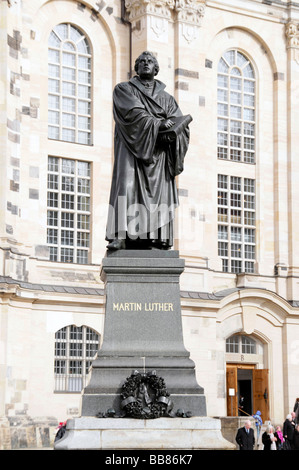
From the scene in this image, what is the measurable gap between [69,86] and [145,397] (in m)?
25.3

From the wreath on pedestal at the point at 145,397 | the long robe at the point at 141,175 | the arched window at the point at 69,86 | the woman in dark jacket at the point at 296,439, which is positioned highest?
the arched window at the point at 69,86

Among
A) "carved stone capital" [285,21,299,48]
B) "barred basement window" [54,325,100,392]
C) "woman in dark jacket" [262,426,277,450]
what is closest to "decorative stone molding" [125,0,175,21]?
"carved stone capital" [285,21,299,48]

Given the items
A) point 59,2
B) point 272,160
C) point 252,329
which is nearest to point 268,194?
point 272,160

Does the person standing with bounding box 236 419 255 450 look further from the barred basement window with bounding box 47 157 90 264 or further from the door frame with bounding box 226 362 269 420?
the door frame with bounding box 226 362 269 420

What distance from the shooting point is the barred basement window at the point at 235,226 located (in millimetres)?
37469

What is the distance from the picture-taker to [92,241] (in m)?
34.6

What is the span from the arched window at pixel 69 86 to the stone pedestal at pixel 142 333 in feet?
76.0

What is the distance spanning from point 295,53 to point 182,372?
2968cm

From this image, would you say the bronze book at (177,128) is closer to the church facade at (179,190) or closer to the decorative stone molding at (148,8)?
the church facade at (179,190)

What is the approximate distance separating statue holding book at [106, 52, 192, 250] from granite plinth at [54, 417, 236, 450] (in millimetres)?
2262

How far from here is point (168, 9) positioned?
36031mm

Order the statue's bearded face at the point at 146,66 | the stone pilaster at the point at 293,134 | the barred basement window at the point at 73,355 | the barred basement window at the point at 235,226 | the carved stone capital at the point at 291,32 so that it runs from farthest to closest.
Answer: the carved stone capital at the point at 291,32 → the stone pilaster at the point at 293,134 → the barred basement window at the point at 235,226 → the barred basement window at the point at 73,355 → the statue's bearded face at the point at 146,66

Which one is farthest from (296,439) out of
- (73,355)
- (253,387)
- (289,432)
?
(253,387)

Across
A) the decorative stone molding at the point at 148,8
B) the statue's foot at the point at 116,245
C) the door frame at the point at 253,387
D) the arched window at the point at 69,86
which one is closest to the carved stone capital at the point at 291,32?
the decorative stone molding at the point at 148,8
